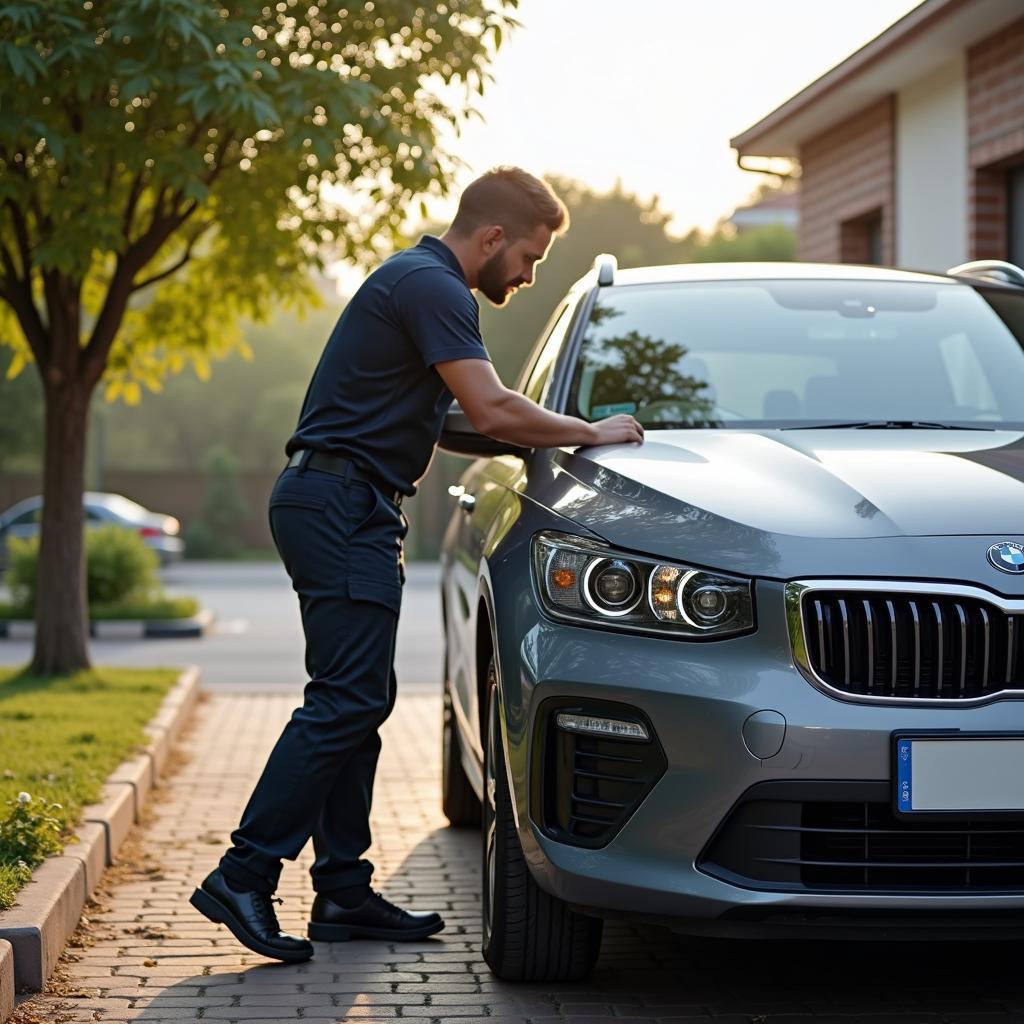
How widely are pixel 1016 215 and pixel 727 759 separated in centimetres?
938

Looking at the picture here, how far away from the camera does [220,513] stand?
43.0m

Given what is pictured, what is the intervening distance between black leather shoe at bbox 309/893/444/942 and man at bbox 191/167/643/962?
24cm

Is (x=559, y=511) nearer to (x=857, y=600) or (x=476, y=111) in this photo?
(x=857, y=600)

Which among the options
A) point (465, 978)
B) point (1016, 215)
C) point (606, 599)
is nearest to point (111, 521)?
point (1016, 215)

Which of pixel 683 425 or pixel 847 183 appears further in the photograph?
pixel 847 183

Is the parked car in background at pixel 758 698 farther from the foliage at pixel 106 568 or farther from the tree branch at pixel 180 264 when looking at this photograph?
the foliage at pixel 106 568

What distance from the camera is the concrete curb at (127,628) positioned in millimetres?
17344

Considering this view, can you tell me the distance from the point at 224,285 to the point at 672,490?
827 cm

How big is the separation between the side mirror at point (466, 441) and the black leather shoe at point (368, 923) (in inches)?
48.2

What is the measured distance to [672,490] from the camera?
12.3 ft

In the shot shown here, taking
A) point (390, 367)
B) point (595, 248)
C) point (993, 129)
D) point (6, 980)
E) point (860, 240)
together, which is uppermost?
point (595, 248)

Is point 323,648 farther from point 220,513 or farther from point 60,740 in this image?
point 220,513

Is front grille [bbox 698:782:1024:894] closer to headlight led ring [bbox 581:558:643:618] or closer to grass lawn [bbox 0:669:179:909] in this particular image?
headlight led ring [bbox 581:558:643:618]

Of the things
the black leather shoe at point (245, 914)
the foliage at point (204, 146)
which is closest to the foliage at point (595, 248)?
the foliage at point (204, 146)
